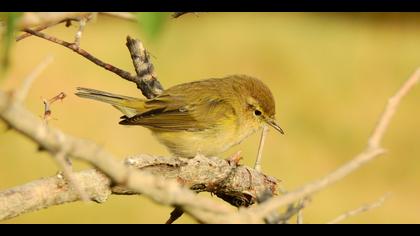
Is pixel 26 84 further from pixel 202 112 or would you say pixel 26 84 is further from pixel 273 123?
pixel 273 123

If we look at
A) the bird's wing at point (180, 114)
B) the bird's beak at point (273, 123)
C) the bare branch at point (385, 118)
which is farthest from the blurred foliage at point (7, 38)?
the bird's beak at point (273, 123)

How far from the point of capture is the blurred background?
986 centimetres

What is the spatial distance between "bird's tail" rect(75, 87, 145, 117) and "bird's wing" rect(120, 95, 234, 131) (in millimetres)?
107

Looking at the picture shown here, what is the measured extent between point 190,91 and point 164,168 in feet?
5.36

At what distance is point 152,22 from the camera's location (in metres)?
1.49

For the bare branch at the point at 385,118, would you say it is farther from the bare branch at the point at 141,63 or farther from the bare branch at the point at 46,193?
the bare branch at the point at 141,63

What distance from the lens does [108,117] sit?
1066cm

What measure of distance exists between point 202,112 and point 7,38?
2962 mm

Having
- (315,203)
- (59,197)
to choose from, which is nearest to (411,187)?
(315,203)

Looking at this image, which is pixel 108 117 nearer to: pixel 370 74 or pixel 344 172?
pixel 370 74

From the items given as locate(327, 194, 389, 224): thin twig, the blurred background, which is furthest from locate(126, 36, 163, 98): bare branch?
the blurred background

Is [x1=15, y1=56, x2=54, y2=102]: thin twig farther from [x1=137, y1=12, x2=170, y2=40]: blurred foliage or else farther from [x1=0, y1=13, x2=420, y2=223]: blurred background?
[x1=0, y1=13, x2=420, y2=223]: blurred background

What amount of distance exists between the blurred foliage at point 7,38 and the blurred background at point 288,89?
743 centimetres

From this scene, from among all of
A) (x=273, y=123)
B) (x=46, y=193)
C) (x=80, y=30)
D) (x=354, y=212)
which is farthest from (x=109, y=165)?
(x=273, y=123)
